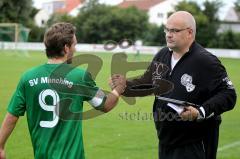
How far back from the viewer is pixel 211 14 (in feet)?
229

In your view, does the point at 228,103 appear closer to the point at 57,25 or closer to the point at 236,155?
the point at 57,25

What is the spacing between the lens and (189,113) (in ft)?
15.3

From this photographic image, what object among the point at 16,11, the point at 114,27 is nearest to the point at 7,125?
the point at 114,27

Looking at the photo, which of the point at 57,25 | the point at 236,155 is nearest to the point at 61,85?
the point at 57,25

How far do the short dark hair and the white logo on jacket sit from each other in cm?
111

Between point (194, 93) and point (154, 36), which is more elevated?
point (194, 93)

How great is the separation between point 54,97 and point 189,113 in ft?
3.90

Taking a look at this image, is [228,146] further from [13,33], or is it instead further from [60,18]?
[60,18]

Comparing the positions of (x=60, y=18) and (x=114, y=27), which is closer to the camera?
(x=114, y=27)

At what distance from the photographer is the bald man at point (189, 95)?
4891mm

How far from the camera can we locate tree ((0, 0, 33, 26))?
76562 millimetres

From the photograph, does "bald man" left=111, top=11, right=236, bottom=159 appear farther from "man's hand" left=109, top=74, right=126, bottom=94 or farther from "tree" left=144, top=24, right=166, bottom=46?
"tree" left=144, top=24, right=166, bottom=46

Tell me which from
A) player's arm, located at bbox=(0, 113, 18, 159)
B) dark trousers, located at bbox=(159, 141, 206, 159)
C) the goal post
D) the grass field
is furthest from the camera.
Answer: the goal post

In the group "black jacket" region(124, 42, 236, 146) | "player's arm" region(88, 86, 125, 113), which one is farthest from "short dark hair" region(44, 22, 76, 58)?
"black jacket" region(124, 42, 236, 146)
